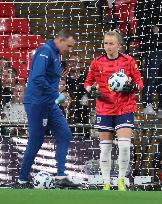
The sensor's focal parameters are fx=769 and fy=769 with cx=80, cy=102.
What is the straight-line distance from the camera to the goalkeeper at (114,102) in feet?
25.6

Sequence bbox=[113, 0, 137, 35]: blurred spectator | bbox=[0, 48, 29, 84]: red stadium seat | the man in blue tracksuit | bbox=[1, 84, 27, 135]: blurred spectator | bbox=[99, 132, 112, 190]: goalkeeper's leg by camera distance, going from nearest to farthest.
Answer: the man in blue tracksuit
bbox=[99, 132, 112, 190]: goalkeeper's leg
bbox=[1, 84, 27, 135]: blurred spectator
bbox=[0, 48, 29, 84]: red stadium seat
bbox=[113, 0, 137, 35]: blurred spectator

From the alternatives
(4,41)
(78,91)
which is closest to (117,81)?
(78,91)

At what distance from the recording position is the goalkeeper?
7797 millimetres

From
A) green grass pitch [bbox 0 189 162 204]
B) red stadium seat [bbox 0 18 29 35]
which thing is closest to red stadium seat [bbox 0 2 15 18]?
red stadium seat [bbox 0 18 29 35]

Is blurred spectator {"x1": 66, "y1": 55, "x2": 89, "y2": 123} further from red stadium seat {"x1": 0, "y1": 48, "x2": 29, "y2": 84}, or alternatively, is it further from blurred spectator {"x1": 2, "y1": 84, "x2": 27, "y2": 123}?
red stadium seat {"x1": 0, "y1": 48, "x2": 29, "y2": 84}

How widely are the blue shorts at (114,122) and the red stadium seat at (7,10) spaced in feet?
18.4

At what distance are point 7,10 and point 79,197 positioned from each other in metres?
8.91

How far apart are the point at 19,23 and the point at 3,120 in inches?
110

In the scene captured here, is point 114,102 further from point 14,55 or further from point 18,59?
point 14,55

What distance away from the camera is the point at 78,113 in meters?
10.9

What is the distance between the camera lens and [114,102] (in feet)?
25.6

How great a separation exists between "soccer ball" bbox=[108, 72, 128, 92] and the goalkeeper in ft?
0.17

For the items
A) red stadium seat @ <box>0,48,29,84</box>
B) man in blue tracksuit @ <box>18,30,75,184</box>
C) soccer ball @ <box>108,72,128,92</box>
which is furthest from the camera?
red stadium seat @ <box>0,48,29,84</box>

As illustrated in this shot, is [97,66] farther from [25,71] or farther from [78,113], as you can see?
[25,71]
